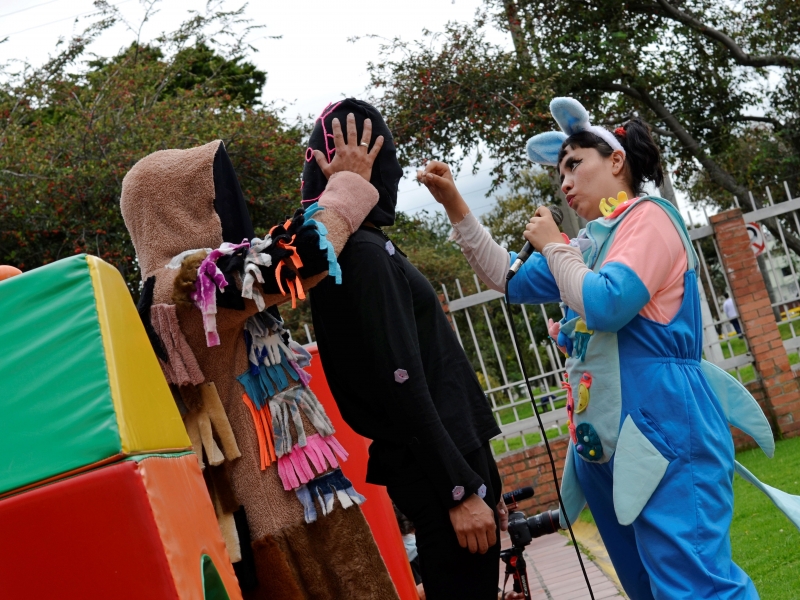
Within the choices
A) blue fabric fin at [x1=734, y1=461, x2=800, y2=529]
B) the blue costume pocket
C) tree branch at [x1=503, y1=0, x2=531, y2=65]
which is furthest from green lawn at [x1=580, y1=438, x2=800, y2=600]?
tree branch at [x1=503, y1=0, x2=531, y2=65]

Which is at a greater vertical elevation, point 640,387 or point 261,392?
point 261,392

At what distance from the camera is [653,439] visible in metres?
2.25

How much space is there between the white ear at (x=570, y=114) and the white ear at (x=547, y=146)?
0.11 meters

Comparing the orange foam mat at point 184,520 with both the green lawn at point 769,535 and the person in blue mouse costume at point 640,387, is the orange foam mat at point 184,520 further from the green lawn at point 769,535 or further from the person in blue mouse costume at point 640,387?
the green lawn at point 769,535

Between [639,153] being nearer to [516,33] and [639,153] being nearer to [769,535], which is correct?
[769,535]

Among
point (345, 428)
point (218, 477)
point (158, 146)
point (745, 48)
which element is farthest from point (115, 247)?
point (745, 48)

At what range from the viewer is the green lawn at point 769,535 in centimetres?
384

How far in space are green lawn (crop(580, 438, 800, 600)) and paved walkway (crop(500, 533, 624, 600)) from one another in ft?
1.03

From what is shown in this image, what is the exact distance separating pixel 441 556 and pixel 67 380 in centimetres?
115

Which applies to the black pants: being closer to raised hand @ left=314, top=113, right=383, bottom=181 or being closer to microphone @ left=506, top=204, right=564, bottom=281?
microphone @ left=506, top=204, right=564, bottom=281

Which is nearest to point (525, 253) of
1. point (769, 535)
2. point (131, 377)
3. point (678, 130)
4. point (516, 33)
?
point (131, 377)

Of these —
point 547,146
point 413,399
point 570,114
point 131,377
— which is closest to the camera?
point 131,377

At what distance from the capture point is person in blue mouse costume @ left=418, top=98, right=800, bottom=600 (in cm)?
220

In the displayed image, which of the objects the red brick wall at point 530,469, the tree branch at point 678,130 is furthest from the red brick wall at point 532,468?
the tree branch at point 678,130
